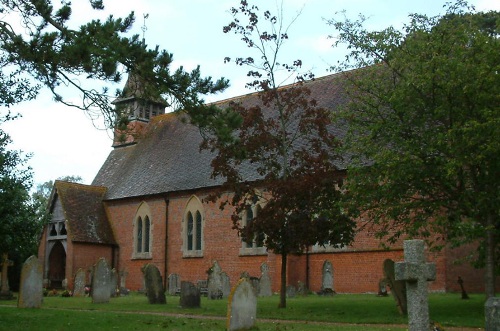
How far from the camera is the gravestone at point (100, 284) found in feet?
74.1

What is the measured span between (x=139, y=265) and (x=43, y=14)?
25293 millimetres

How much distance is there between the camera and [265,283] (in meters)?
27.5

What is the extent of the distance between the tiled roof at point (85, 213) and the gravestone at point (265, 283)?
1338 cm

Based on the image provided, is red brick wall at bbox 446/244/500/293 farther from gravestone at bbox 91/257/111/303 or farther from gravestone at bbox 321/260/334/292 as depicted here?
gravestone at bbox 91/257/111/303

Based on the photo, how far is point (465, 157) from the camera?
15.3m

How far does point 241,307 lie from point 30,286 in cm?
840

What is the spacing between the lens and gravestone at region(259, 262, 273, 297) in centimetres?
2742

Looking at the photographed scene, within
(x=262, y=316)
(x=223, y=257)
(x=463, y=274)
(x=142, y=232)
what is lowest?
(x=262, y=316)

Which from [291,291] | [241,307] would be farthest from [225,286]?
[241,307]

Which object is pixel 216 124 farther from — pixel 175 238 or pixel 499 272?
pixel 175 238

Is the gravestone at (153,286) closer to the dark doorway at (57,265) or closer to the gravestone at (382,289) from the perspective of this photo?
the gravestone at (382,289)

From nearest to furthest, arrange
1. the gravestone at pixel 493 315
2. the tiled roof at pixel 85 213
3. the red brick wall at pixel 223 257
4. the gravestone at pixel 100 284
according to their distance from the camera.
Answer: the gravestone at pixel 493 315 < the gravestone at pixel 100 284 < the red brick wall at pixel 223 257 < the tiled roof at pixel 85 213

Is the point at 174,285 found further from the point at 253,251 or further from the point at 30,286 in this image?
the point at 30,286

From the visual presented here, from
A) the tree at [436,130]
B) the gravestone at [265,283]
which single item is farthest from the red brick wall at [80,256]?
the tree at [436,130]
